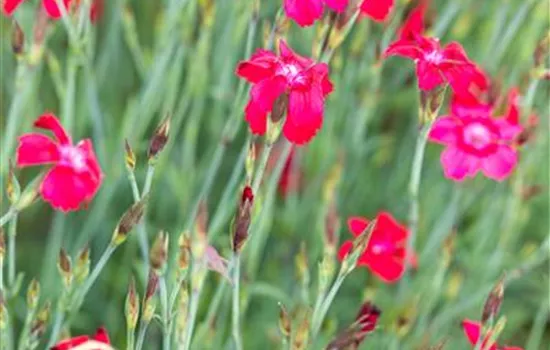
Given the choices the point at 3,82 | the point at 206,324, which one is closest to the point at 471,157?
the point at 206,324

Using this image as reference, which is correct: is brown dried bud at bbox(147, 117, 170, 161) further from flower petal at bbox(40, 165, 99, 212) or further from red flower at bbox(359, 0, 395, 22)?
red flower at bbox(359, 0, 395, 22)

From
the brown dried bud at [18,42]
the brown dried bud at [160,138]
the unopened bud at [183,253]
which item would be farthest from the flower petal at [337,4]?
the brown dried bud at [18,42]

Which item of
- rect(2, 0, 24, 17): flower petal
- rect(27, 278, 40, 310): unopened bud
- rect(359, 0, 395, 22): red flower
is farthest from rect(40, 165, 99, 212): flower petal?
rect(359, 0, 395, 22): red flower

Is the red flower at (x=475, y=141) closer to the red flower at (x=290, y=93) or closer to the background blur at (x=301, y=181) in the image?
the background blur at (x=301, y=181)

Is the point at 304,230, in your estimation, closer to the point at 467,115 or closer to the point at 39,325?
the point at 467,115

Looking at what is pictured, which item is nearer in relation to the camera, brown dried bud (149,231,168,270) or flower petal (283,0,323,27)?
brown dried bud (149,231,168,270)
